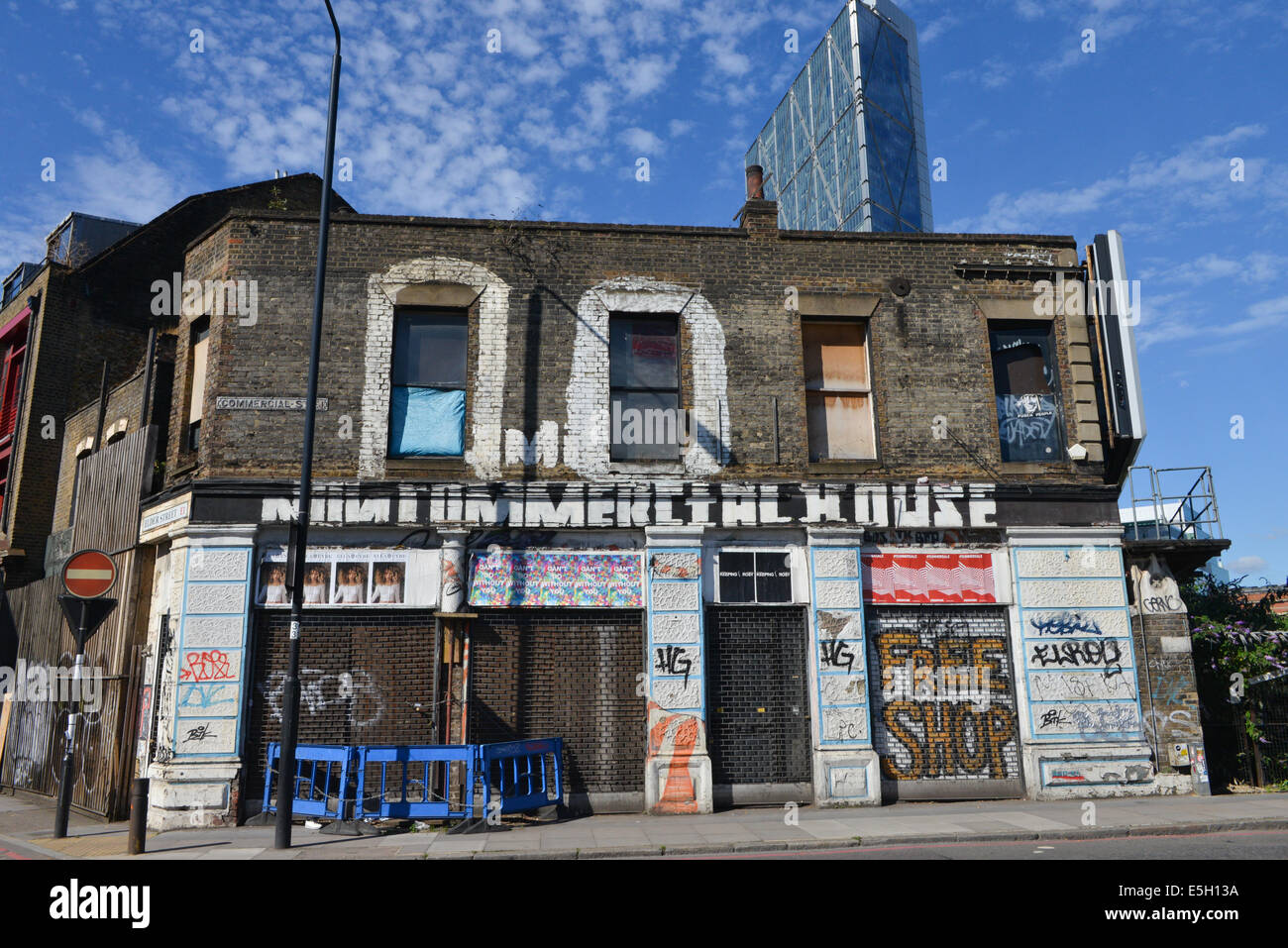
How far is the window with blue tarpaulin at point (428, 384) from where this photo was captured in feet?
43.2

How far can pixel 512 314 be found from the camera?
13469 millimetres

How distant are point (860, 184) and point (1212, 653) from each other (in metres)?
80.4

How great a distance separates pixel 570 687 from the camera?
12.5 meters

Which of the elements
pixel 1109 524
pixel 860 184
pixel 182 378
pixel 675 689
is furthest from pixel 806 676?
pixel 860 184

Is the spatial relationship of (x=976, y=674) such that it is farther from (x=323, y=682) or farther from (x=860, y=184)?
(x=860, y=184)

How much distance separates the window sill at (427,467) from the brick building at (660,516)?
0.21 feet

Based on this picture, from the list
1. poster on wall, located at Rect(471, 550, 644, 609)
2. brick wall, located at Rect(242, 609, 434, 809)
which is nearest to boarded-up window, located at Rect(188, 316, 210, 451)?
brick wall, located at Rect(242, 609, 434, 809)

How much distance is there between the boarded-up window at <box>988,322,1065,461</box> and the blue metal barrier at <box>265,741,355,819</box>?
414 inches

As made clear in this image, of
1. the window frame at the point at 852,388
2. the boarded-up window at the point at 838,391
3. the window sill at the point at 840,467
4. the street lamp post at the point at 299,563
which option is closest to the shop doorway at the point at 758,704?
the window sill at the point at 840,467

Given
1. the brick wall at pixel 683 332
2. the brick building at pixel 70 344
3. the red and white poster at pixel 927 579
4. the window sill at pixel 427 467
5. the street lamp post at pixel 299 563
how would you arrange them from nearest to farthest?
the street lamp post at pixel 299 563, the window sill at pixel 427 467, the brick wall at pixel 683 332, the red and white poster at pixel 927 579, the brick building at pixel 70 344

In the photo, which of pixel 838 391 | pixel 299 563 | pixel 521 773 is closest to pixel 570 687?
pixel 521 773

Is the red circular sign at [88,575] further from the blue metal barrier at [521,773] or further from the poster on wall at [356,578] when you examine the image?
the blue metal barrier at [521,773]

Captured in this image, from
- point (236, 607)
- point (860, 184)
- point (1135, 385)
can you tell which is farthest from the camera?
point (860, 184)

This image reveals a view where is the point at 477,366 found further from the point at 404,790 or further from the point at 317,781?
the point at 317,781
